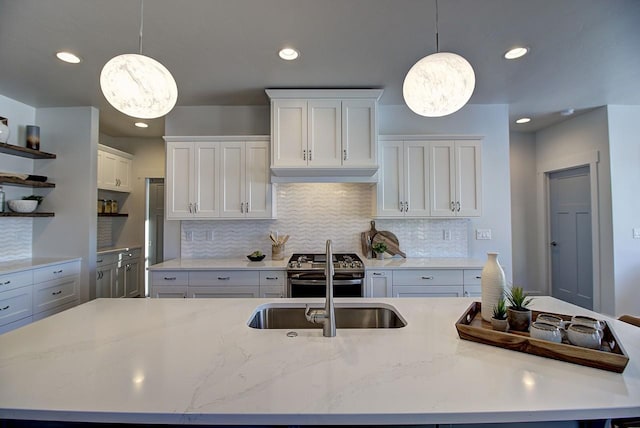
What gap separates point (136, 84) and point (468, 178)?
310 centimetres

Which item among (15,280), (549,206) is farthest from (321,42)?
(549,206)

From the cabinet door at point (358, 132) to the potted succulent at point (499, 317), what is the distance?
202cm

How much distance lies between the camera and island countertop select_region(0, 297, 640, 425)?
2.42 feet

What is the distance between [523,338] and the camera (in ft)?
3.42

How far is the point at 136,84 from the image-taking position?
129cm

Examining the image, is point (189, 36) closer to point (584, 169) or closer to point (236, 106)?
point (236, 106)

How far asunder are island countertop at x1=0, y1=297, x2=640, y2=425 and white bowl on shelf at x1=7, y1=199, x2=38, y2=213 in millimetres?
2850

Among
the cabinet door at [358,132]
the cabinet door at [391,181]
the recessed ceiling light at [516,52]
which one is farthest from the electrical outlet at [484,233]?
the recessed ceiling light at [516,52]

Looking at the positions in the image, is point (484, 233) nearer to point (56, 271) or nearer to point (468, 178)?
point (468, 178)

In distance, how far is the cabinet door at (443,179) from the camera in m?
3.16

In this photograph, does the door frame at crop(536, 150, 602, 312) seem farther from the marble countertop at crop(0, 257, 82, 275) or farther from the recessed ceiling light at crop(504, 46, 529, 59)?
the marble countertop at crop(0, 257, 82, 275)

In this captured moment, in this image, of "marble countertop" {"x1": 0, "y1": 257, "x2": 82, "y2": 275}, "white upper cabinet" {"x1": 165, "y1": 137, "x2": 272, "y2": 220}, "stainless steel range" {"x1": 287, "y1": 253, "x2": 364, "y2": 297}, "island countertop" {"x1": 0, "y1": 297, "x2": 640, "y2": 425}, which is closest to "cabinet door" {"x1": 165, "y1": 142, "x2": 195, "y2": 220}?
"white upper cabinet" {"x1": 165, "y1": 137, "x2": 272, "y2": 220}

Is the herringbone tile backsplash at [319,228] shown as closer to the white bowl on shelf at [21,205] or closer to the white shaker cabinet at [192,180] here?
the white shaker cabinet at [192,180]

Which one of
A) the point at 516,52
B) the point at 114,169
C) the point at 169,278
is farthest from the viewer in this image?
the point at 114,169
